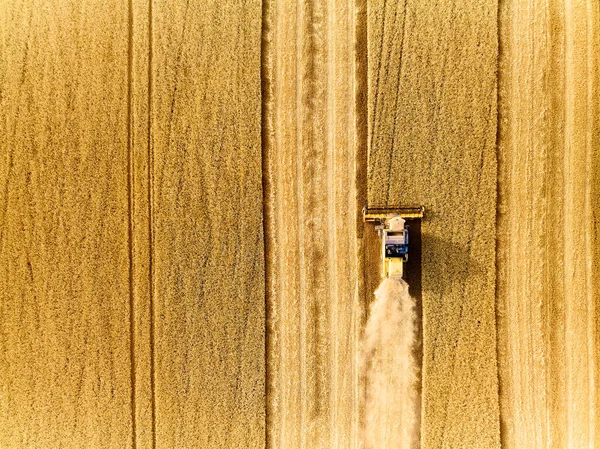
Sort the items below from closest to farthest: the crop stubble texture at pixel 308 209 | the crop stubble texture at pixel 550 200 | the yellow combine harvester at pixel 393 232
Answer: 1. the yellow combine harvester at pixel 393 232
2. the crop stubble texture at pixel 550 200
3. the crop stubble texture at pixel 308 209

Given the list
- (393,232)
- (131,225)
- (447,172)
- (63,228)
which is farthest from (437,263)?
(63,228)

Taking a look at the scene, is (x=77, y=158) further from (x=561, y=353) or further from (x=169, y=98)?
(x=561, y=353)

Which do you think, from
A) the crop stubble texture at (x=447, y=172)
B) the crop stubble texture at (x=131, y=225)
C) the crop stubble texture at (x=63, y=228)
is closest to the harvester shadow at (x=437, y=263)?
the crop stubble texture at (x=447, y=172)

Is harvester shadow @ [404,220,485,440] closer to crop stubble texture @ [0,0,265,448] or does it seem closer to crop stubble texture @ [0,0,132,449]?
crop stubble texture @ [0,0,265,448]

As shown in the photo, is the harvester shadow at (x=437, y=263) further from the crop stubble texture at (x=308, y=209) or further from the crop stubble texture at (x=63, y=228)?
the crop stubble texture at (x=63, y=228)

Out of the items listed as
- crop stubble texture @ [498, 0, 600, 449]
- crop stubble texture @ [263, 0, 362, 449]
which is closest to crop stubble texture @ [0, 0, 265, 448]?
crop stubble texture @ [263, 0, 362, 449]

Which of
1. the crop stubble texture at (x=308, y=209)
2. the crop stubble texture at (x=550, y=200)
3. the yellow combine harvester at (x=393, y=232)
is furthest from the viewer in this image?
the crop stubble texture at (x=308, y=209)

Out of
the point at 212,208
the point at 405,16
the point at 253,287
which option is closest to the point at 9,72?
the point at 212,208
